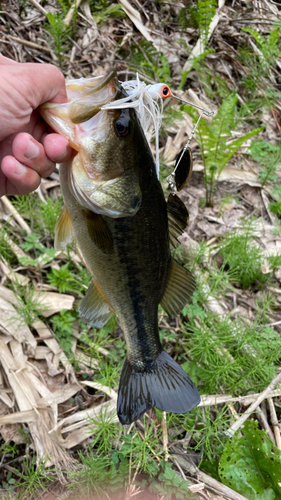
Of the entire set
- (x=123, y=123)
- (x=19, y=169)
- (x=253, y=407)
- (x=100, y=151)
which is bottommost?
(x=253, y=407)

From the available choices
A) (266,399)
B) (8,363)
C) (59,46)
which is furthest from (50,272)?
(59,46)

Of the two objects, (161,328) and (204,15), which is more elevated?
(204,15)

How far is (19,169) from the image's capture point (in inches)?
62.0

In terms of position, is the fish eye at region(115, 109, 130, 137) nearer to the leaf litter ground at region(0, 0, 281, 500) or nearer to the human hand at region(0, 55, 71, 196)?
the human hand at region(0, 55, 71, 196)

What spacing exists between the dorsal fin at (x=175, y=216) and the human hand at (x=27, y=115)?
0.49m

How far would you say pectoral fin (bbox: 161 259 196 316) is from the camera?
1.82 metres

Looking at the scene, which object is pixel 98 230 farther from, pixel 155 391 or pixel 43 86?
pixel 155 391

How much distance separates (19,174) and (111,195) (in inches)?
18.3

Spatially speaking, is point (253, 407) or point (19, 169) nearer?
point (19, 169)

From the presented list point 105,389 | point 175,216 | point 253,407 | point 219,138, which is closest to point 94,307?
point 175,216

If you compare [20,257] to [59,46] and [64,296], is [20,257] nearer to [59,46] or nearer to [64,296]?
[64,296]

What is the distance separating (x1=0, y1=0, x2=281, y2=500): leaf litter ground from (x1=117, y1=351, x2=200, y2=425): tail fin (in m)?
0.51

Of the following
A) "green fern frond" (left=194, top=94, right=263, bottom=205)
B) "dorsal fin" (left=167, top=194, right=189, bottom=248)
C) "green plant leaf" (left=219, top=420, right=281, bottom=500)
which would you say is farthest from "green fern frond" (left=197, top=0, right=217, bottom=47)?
"green plant leaf" (left=219, top=420, right=281, bottom=500)

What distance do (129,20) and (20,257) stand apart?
10.3ft
